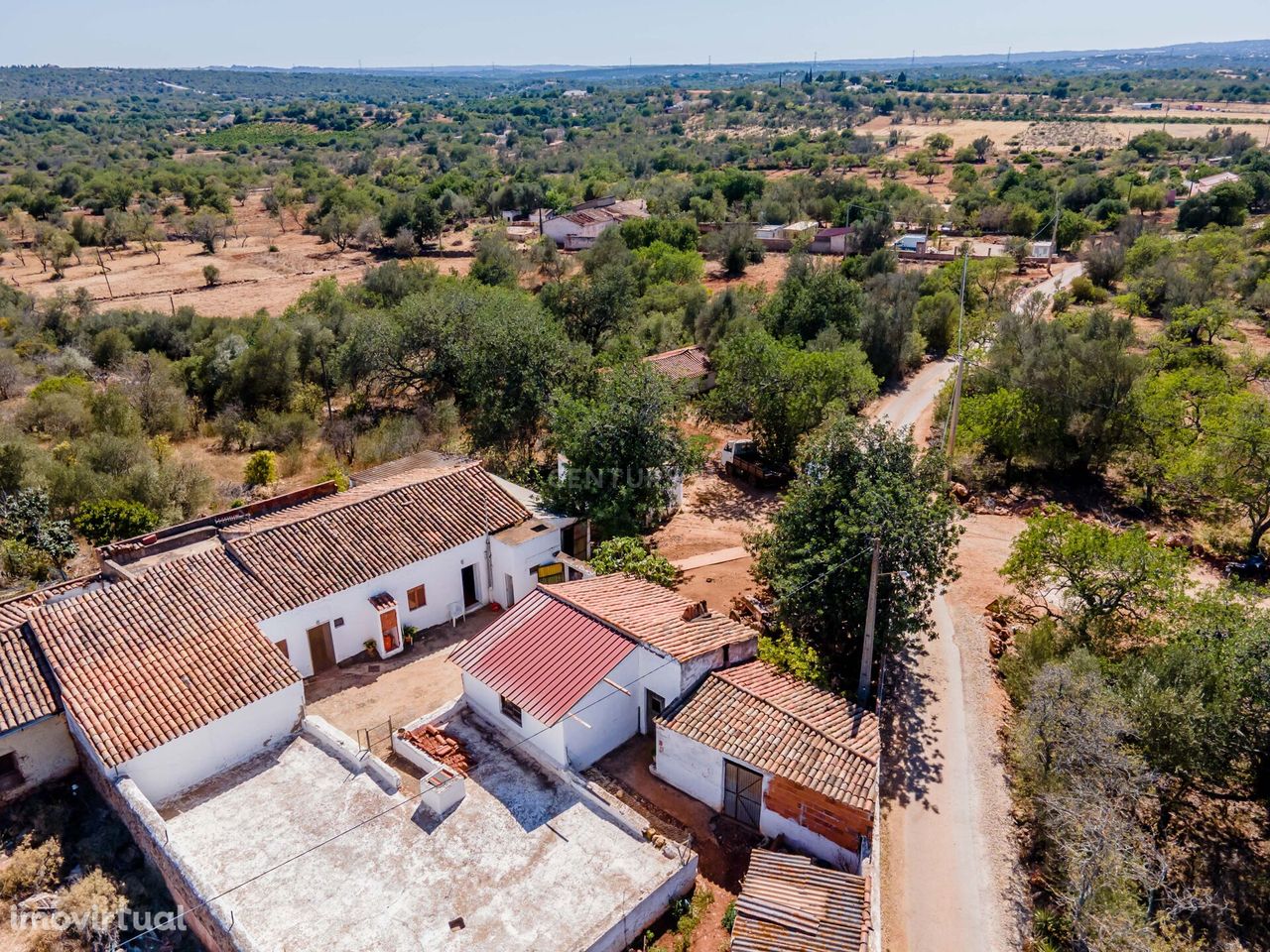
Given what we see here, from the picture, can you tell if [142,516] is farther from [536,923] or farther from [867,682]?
[867,682]

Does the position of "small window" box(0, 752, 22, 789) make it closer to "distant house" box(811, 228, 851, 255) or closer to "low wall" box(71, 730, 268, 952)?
"low wall" box(71, 730, 268, 952)

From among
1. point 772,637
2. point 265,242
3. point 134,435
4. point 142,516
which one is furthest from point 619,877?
point 265,242

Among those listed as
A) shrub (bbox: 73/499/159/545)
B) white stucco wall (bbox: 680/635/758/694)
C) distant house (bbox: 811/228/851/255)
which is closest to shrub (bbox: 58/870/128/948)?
white stucco wall (bbox: 680/635/758/694)

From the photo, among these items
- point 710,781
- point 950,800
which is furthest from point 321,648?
point 950,800

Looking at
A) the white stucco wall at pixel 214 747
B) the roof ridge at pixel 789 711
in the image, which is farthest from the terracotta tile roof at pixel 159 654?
the roof ridge at pixel 789 711

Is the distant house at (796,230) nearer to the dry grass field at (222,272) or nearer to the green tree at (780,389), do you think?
the dry grass field at (222,272)

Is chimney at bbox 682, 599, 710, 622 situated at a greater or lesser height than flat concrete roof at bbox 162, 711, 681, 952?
greater

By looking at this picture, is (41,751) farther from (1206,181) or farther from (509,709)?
(1206,181)
